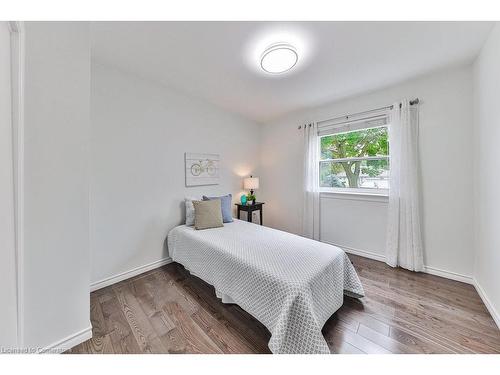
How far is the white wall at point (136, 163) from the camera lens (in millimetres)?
1973

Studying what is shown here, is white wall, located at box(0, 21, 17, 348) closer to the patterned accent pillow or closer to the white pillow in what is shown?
the white pillow

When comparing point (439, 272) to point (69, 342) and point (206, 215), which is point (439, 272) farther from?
point (69, 342)

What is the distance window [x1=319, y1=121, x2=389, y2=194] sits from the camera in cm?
259

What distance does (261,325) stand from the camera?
1449 millimetres

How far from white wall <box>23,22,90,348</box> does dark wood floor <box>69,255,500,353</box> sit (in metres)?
0.31

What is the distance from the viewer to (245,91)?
99.8 inches

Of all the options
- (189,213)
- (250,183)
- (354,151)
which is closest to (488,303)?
(354,151)

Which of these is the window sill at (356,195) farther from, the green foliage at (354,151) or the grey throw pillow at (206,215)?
the grey throw pillow at (206,215)

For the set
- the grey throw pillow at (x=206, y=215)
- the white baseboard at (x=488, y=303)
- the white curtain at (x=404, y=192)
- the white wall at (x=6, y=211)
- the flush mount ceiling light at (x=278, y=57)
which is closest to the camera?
the white wall at (x=6, y=211)

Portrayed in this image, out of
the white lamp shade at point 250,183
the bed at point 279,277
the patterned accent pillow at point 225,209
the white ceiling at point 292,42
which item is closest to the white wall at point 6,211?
the white ceiling at point 292,42

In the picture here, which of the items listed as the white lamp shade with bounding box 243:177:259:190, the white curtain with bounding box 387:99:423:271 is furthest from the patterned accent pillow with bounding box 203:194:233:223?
the white curtain with bounding box 387:99:423:271

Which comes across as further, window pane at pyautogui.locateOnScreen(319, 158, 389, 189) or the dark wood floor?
window pane at pyautogui.locateOnScreen(319, 158, 389, 189)

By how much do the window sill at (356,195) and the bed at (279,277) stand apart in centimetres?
129

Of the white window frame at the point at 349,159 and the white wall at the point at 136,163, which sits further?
the white window frame at the point at 349,159
